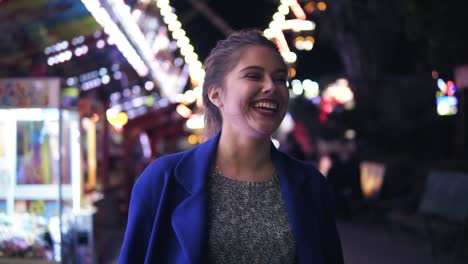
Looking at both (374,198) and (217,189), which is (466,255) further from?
(217,189)

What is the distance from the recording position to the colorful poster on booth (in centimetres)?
654

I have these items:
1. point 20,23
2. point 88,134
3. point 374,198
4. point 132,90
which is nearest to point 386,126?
point 374,198

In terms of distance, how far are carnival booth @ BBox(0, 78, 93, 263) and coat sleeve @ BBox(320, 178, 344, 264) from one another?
4.84 m

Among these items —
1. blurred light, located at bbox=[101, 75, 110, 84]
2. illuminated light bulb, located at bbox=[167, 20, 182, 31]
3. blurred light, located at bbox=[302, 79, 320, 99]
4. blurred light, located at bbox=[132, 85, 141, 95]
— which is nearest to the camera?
illuminated light bulb, located at bbox=[167, 20, 182, 31]

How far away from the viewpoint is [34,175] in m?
7.06

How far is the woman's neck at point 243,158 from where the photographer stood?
231 centimetres

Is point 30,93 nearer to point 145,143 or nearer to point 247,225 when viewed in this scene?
point 247,225

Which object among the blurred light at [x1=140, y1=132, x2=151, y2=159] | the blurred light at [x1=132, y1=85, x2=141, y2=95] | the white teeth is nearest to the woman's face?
the white teeth

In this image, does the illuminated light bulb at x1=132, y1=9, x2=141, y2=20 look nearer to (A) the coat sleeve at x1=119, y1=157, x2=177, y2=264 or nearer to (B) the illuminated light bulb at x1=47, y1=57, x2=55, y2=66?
(B) the illuminated light bulb at x1=47, y1=57, x2=55, y2=66

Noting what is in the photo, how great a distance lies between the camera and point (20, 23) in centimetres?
774

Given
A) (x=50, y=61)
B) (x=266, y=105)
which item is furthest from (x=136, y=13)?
(x=266, y=105)

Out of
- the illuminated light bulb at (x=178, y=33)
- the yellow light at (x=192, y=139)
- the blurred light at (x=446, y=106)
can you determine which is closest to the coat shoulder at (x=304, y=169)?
the illuminated light bulb at (x=178, y=33)

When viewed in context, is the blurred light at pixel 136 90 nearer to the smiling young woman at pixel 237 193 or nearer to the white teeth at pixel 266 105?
the smiling young woman at pixel 237 193

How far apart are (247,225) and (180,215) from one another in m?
0.26
